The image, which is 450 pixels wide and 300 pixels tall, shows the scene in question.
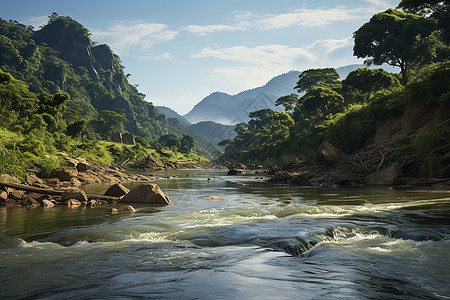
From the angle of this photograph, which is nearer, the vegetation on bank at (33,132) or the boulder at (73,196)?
the boulder at (73,196)

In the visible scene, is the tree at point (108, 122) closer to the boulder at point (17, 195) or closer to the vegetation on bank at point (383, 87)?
the vegetation on bank at point (383, 87)

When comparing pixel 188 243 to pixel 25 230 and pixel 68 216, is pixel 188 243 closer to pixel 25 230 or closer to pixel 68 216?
pixel 25 230

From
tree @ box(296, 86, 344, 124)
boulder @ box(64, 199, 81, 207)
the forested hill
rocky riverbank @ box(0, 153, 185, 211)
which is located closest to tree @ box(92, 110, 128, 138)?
the forested hill

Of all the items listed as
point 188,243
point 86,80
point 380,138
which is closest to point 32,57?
point 86,80

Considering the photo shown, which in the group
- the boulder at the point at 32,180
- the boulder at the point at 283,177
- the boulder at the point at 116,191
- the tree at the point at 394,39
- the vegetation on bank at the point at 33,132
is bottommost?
the boulder at the point at 283,177

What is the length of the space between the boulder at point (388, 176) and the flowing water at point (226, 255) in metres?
9.01

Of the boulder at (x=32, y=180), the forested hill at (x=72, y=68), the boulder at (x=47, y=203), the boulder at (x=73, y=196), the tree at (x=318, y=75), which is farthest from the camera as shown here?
the forested hill at (x=72, y=68)

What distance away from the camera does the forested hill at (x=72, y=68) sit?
418ft

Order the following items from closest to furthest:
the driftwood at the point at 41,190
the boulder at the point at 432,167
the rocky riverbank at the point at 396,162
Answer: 1. the driftwood at the point at 41,190
2. the boulder at the point at 432,167
3. the rocky riverbank at the point at 396,162

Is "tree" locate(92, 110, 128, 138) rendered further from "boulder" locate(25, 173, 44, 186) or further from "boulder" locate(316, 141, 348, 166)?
"boulder" locate(25, 173, 44, 186)

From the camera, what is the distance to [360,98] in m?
55.2

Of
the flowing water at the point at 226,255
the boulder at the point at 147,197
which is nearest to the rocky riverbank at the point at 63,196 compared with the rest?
the boulder at the point at 147,197

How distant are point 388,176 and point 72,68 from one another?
17817cm

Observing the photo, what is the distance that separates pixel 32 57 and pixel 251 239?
15964 centimetres
